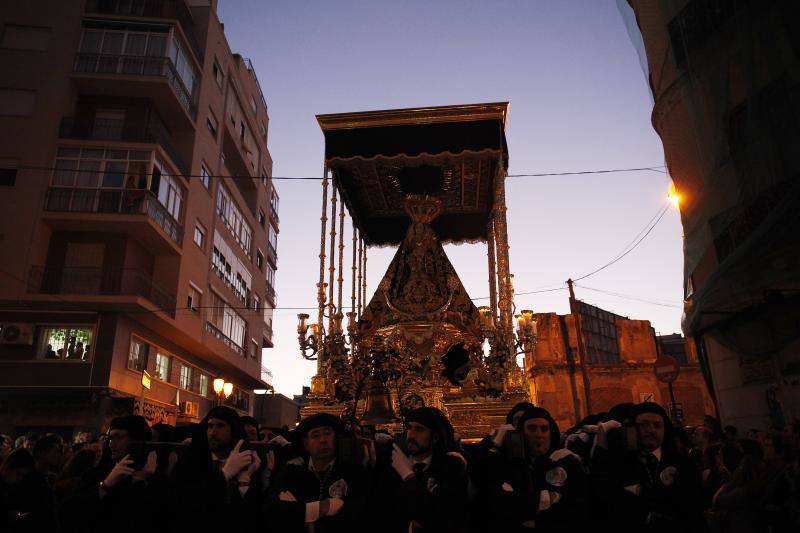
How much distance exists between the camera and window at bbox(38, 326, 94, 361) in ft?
54.3

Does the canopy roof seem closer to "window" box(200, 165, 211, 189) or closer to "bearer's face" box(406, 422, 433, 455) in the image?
"window" box(200, 165, 211, 189)

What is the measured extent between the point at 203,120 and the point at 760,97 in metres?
20.2

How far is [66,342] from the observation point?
1669 centimetres

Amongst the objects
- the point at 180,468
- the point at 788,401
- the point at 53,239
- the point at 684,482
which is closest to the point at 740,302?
the point at 788,401

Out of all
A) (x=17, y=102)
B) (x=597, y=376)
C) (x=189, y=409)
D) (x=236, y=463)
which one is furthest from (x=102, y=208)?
(x=597, y=376)

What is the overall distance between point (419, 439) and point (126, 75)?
62.4 feet

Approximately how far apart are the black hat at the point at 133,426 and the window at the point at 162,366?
1633 centimetres

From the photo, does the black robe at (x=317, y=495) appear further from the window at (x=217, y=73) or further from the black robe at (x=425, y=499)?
the window at (x=217, y=73)

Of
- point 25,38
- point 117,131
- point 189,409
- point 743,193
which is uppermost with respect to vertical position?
point 25,38

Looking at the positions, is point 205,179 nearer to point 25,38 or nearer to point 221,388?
point 25,38

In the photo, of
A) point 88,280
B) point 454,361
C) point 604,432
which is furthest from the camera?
point 88,280

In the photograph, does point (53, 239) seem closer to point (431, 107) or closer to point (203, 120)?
point (203, 120)

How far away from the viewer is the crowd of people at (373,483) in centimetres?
352

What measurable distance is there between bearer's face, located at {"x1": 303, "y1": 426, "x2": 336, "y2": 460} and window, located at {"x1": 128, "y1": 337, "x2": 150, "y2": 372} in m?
15.9
